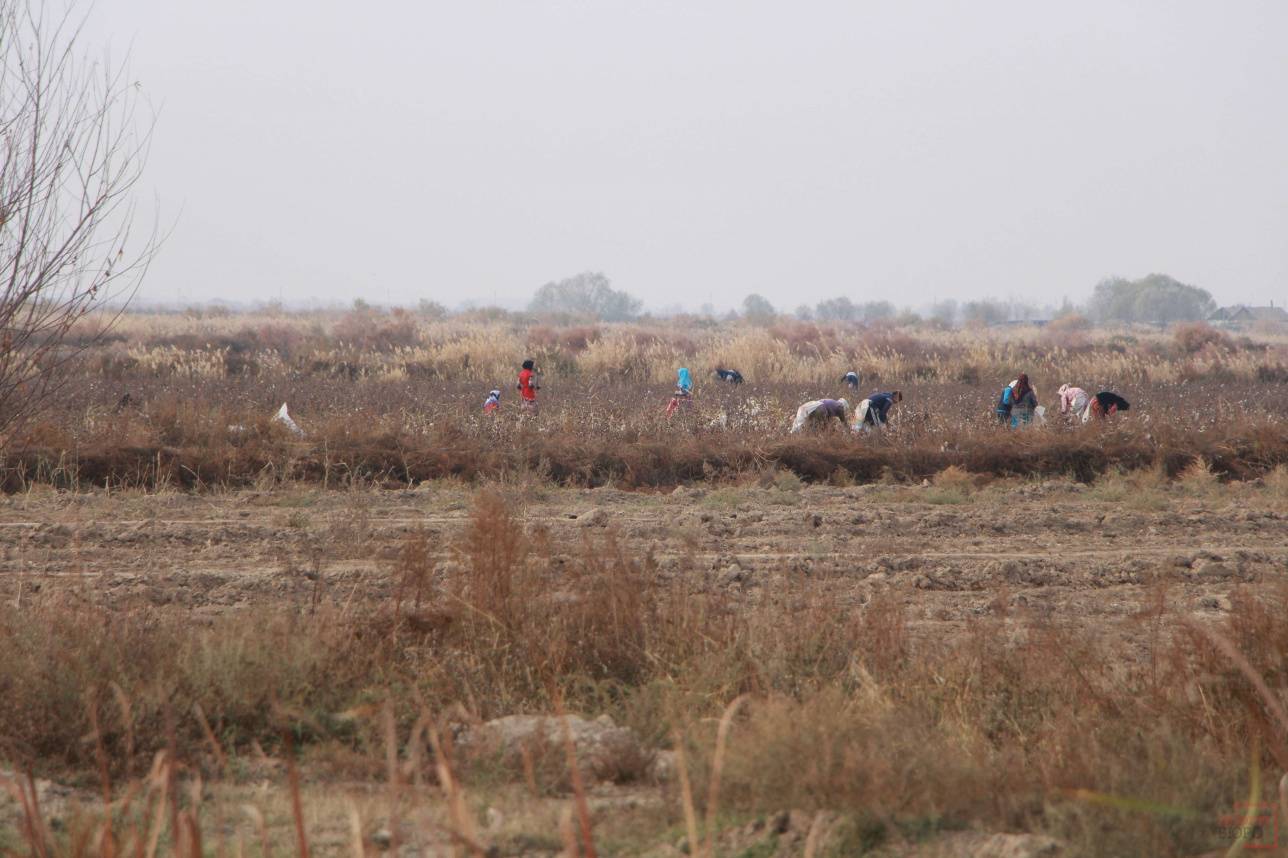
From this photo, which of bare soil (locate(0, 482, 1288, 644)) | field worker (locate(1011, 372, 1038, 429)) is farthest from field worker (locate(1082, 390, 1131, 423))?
bare soil (locate(0, 482, 1288, 644))

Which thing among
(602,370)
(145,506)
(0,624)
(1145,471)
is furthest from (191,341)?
(0,624)

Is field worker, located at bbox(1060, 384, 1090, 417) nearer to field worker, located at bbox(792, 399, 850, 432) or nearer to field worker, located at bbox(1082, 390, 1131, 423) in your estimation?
field worker, located at bbox(1082, 390, 1131, 423)

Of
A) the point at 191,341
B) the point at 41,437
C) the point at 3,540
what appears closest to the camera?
the point at 3,540

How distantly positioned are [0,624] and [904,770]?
16.0 ft

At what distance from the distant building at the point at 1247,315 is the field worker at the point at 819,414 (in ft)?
364

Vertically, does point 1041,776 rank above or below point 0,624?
Result: below

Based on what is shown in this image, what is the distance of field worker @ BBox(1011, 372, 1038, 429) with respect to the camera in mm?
17516

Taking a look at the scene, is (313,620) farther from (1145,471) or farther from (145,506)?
(1145,471)

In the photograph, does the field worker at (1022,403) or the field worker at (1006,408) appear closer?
the field worker at (1022,403)

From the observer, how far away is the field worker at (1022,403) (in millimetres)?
17516

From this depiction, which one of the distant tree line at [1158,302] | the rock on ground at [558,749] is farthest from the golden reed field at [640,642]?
the distant tree line at [1158,302]

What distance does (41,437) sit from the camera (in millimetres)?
14086

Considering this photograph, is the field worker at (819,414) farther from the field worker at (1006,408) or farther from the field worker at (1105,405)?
the field worker at (1105,405)

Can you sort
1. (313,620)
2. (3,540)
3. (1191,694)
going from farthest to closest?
(3,540) < (313,620) < (1191,694)
